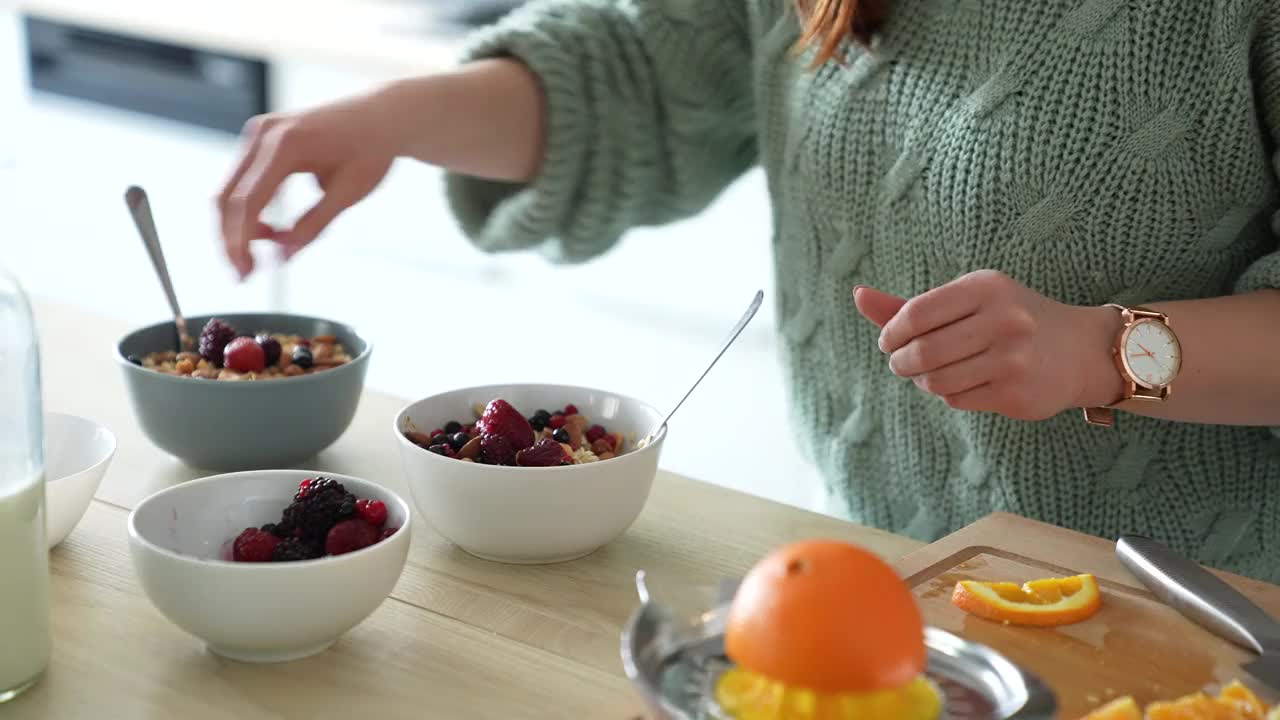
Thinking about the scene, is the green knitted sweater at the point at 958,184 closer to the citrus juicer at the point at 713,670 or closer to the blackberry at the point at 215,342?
the blackberry at the point at 215,342

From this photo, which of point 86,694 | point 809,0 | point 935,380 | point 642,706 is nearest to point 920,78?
point 809,0

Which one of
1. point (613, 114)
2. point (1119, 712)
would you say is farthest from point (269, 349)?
point (1119, 712)

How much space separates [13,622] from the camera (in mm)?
688

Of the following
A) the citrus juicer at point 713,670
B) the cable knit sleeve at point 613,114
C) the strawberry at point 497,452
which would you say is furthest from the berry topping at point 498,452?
the cable knit sleeve at point 613,114

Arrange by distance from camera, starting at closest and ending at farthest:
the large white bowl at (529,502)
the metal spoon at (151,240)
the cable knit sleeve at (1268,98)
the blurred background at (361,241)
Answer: the large white bowl at (529,502) < the cable knit sleeve at (1268,98) < the metal spoon at (151,240) < the blurred background at (361,241)

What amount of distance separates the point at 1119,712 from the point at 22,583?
524 millimetres

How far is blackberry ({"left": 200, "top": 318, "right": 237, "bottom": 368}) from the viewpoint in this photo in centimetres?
102

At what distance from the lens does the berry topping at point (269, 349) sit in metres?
1.01

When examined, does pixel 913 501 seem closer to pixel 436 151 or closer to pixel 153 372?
pixel 436 151

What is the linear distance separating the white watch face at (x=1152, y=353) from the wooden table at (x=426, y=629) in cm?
18

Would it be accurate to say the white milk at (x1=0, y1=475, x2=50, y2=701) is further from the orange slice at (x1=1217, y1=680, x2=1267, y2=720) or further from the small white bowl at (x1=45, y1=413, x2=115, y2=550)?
the orange slice at (x1=1217, y1=680, x2=1267, y2=720)

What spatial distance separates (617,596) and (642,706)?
0.46ft

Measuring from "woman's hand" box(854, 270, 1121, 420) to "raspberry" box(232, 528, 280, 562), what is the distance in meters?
0.35

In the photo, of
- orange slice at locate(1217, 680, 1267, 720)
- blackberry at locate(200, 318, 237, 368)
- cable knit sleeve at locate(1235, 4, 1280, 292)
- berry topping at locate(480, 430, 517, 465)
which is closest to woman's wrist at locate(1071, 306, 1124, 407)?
cable knit sleeve at locate(1235, 4, 1280, 292)
